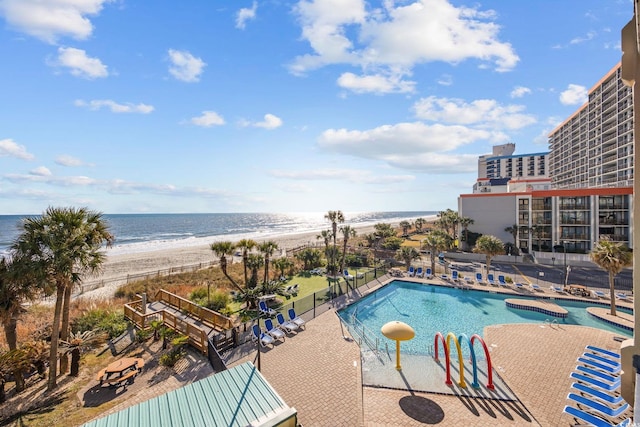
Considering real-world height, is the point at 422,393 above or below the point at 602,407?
below

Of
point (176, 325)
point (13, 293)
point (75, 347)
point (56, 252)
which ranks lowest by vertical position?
point (176, 325)

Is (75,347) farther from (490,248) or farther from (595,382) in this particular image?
(490,248)

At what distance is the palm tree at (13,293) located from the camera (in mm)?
10492

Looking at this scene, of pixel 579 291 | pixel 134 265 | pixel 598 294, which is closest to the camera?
pixel 598 294

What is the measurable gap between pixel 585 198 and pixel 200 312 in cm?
4461

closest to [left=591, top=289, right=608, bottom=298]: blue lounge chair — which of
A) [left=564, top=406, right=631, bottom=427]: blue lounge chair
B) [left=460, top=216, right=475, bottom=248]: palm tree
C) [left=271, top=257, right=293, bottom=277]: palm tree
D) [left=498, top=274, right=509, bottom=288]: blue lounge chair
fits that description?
[left=498, top=274, right=509, bottom=288]: blue lounge chair

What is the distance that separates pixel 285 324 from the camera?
16.3 m

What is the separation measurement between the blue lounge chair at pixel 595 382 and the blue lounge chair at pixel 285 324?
1187cm

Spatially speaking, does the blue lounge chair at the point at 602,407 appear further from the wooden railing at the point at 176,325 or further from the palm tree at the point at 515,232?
the palm tree at the point at 515,232

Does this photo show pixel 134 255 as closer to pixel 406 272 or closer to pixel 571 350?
pixel 406 272

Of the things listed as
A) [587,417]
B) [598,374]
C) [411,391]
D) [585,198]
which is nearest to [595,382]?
[598,374]

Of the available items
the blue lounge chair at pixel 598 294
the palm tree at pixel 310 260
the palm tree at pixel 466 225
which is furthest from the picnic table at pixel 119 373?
the palm tree at pixel 466 225

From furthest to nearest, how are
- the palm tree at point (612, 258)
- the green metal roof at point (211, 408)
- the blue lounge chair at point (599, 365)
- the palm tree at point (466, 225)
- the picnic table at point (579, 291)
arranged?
the palm tree at point (466, 225)
the picnic table at point (579, 291)
the palm tree at point (612, 258)
the blue lounge chair at point (599, 365)
the green metal roof at point (211, 408)

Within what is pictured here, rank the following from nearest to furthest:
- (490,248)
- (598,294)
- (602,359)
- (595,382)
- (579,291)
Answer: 1. (595,382)
2. (602,359)
3. (598,294)
4. (579,291)
5. (490,248)
